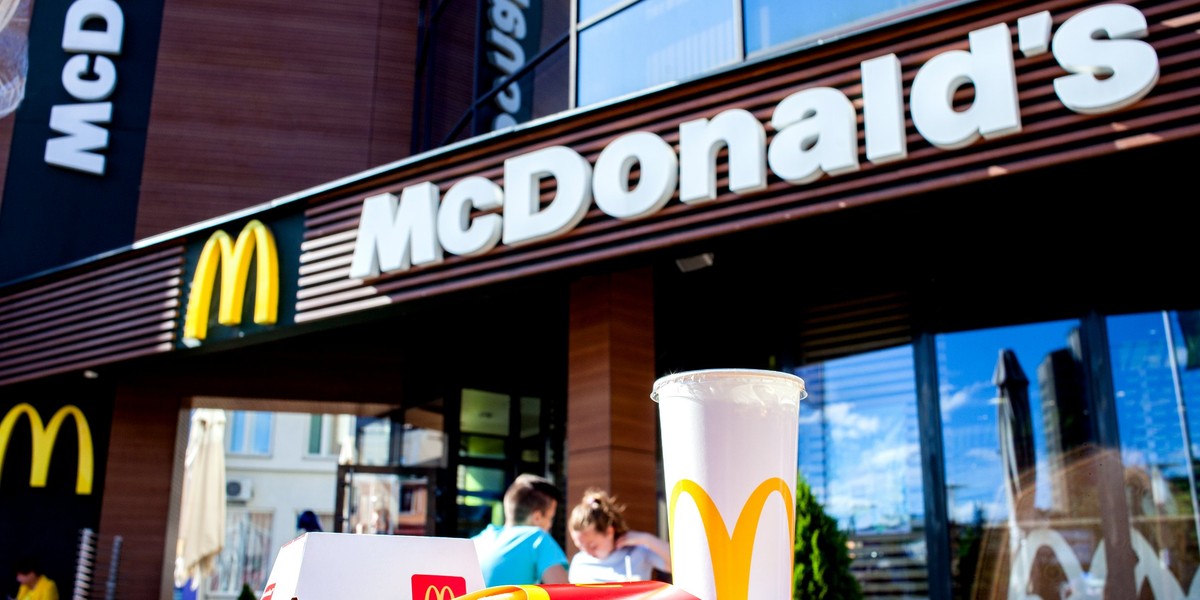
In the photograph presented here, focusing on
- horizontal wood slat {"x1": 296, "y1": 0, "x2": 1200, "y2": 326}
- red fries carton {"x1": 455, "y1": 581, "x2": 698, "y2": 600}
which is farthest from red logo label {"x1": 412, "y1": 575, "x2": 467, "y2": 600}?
horizontal wood slat {"x1": 296, "y1": 0, "x2": 1200, "y2": 326}

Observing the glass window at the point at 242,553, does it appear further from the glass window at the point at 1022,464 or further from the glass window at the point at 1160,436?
the glass window at the point at 1160,436

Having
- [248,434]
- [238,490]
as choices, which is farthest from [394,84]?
[248,434]

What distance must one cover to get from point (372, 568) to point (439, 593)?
182mm

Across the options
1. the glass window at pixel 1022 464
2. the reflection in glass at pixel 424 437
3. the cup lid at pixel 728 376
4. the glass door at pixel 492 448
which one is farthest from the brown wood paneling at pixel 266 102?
the cup lid at pixel 728 376

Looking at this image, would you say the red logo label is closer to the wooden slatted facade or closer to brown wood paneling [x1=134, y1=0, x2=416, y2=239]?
the wooden slatted facade

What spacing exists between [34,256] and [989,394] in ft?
30.9

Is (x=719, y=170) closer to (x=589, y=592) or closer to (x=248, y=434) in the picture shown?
(x=589, y=592)

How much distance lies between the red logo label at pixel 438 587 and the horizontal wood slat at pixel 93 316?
6.79 m

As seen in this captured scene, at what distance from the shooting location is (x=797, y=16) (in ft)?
20.4

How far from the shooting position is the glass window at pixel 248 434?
23.0 metres

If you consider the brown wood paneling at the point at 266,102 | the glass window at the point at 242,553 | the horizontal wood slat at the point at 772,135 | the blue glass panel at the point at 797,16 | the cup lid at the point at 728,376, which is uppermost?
the brown wood paneling at the point at 266,102

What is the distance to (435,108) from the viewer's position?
1173 centimetres

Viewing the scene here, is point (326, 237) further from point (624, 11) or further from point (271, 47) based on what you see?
point (271, 47)

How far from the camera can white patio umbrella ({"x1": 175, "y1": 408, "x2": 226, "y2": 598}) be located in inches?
460
